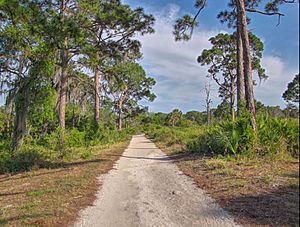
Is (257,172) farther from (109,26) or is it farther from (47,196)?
(109,26)

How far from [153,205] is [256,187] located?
204cm

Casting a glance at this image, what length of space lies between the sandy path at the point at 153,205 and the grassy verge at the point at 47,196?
0.98 ft

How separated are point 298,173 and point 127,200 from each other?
3.17 m

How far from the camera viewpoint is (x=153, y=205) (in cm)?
472

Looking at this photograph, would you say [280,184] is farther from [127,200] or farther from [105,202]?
[105,202]

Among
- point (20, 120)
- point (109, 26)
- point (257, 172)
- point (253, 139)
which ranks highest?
point (109, 26)

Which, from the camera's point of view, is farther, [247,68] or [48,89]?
[48,89]

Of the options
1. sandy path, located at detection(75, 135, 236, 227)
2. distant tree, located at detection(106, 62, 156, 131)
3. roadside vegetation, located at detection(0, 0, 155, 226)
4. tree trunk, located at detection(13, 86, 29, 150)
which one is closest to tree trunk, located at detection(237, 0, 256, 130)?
sandy path, located at detection(75, 135, 236, 227)

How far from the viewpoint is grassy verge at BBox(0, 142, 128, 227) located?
4146 millimetres

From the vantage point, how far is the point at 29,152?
10.9 m

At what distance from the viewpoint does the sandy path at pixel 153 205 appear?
12.9 ft

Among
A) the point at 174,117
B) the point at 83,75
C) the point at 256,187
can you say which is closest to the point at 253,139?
the point at 256,187

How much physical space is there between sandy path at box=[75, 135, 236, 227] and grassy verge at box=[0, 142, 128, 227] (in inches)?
11.8

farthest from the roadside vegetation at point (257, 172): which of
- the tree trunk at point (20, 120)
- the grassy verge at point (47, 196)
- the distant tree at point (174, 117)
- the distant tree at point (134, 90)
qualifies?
the distant tree at point (174, 117)
